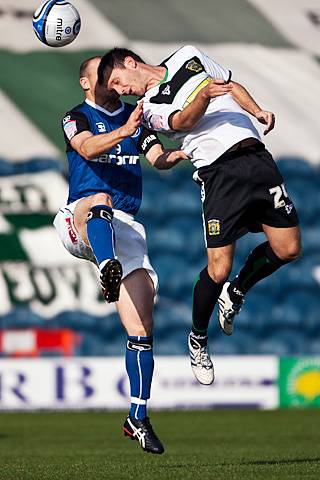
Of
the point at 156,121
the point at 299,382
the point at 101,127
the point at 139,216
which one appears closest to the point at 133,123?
the point at 156,121

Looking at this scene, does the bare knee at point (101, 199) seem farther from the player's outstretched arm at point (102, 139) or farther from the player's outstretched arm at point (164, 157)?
the player's outstretched arm at point (164, 157)

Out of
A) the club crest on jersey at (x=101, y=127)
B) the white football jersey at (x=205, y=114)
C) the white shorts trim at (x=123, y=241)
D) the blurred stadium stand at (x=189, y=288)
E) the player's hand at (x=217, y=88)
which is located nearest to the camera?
the player's hand at (x=217, y=88)

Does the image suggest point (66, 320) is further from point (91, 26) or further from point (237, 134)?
point (237, 134)

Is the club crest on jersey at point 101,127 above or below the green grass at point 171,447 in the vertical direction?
above

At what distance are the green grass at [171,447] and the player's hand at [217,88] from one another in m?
1.91

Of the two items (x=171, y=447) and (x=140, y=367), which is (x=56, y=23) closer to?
(x=140, y=367)

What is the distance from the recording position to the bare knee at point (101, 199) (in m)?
6.73

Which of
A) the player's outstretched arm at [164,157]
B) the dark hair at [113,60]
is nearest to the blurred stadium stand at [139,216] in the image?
the player's outstretched arm at [164,157]

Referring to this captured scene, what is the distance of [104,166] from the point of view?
7.02 metres

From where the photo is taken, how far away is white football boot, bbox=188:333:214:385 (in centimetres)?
716

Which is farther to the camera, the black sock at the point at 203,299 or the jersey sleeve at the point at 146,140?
the jersey sleeve at the point at 146,140

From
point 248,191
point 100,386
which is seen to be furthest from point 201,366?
point 100,386

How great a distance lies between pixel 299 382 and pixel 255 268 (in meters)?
7.09

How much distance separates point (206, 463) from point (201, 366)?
56 cm
